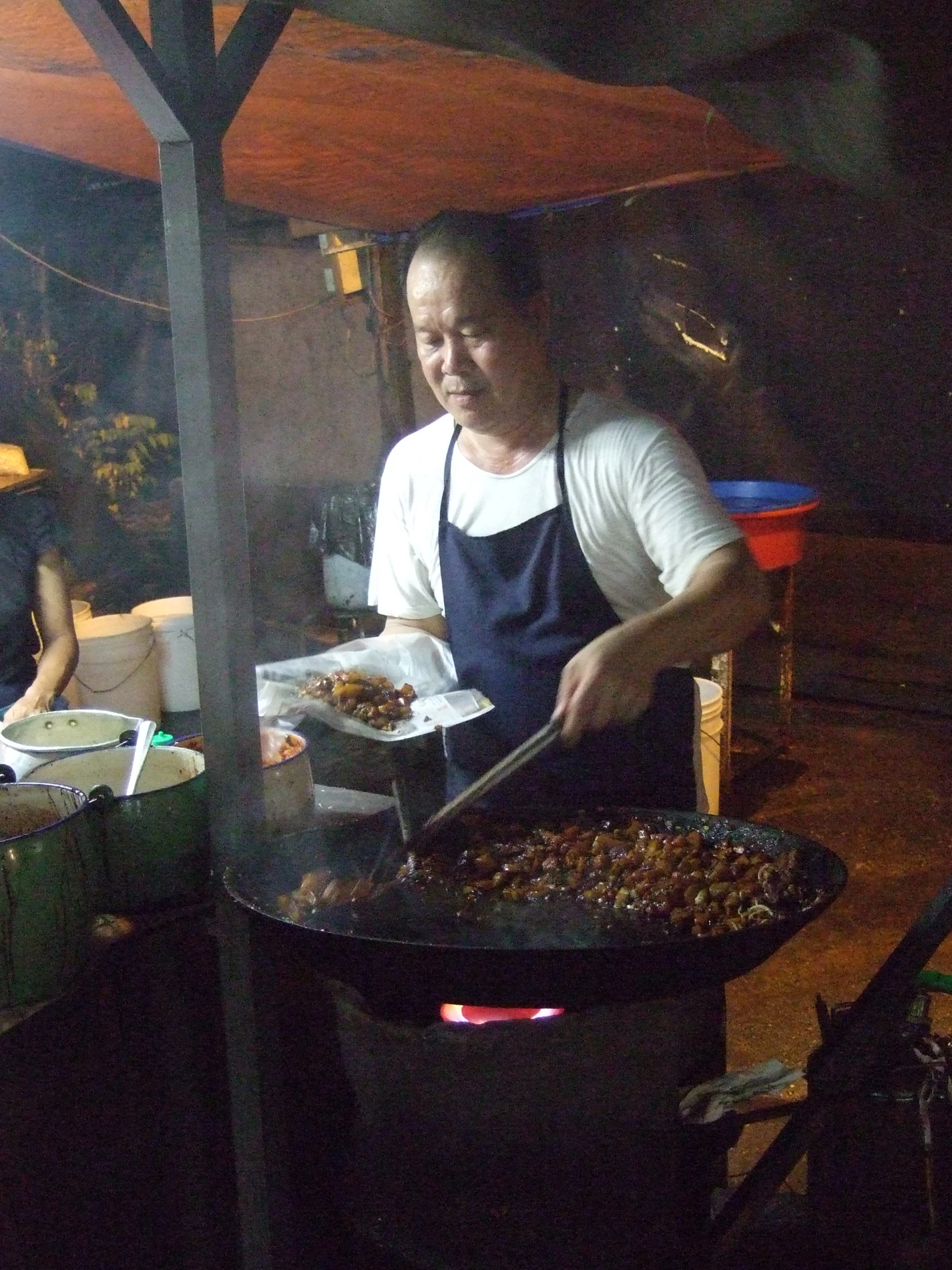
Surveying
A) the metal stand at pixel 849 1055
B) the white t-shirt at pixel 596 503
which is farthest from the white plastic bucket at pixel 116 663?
the metal stand at pixel 849 1055

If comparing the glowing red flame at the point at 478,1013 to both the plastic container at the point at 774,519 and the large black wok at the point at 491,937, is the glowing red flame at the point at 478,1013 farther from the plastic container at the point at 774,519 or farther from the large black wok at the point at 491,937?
the plastic container at the point at 774,519

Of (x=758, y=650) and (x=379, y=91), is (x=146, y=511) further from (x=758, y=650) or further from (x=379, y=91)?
(x=379, y=91)

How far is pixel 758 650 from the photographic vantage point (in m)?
7.68

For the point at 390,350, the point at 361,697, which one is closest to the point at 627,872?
the point at 361,697

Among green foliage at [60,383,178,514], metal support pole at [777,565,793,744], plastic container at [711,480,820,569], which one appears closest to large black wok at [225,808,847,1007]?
plastic container at [711,480,820,569]

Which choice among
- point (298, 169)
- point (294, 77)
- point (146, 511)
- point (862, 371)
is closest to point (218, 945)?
point (294, 77)

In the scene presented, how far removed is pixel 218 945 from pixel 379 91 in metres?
3.21

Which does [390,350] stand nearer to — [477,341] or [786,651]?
[786,651]

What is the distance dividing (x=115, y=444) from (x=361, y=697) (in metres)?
6.75

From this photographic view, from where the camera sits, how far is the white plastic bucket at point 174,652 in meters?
7.07

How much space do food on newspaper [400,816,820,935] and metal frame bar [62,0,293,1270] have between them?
42 centimetres

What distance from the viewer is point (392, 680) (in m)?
2.81

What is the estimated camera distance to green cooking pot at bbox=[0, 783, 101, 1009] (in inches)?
68.9

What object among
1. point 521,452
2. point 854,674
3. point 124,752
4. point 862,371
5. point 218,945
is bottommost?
point 854,674
